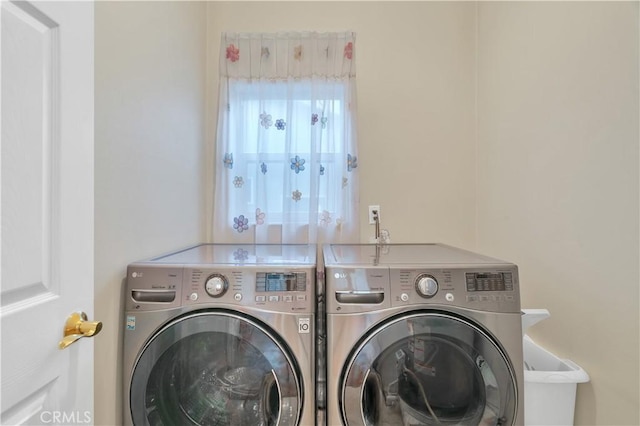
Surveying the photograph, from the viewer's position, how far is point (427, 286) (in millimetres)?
986

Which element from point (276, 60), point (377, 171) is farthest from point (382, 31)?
point (377, 171)

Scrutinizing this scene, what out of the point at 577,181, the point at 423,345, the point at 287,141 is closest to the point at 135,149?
the point at 287,141

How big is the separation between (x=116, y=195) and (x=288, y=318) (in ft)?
2.32

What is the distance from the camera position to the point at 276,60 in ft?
5.74

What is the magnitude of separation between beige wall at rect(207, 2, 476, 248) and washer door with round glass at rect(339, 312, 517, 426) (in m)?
0.90

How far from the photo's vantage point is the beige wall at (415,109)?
184 centimetres

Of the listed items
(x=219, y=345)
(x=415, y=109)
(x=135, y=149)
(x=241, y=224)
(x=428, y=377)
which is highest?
(x=415, y=109)

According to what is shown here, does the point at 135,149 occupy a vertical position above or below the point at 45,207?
above

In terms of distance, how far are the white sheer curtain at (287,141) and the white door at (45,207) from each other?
3.45 ft

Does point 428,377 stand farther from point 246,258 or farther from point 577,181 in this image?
point 577,181

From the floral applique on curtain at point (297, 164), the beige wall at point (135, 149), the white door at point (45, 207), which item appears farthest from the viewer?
the floral applique on curtain at point (297, 164)

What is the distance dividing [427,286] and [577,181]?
0.75 meters

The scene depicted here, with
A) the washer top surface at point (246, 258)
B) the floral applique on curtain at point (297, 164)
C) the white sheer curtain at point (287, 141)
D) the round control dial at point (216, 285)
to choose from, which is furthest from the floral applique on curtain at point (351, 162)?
the round control dial at point (216, 285)

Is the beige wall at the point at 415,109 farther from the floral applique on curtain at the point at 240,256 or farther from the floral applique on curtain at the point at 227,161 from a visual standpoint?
the floral applique on curtain at the point at 240,256
